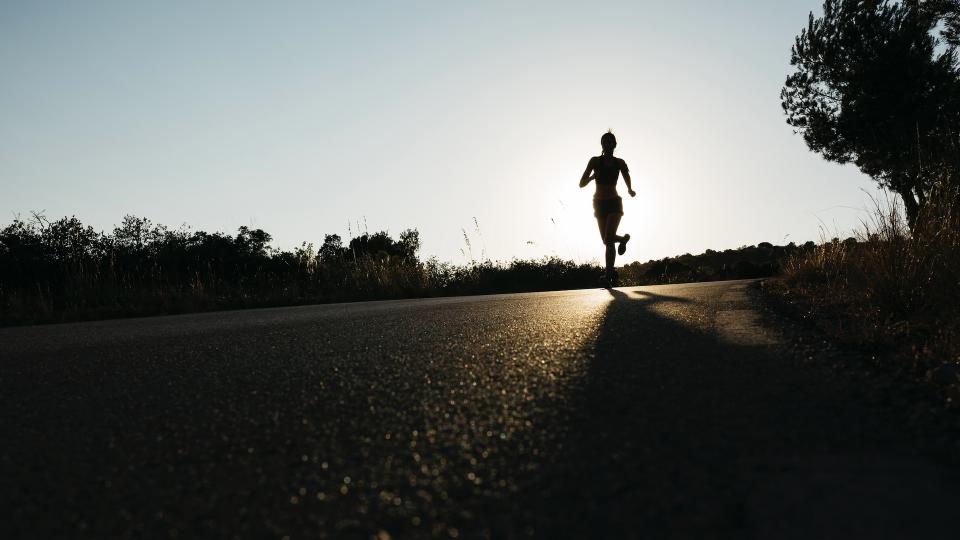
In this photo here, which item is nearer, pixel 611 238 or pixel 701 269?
pixel 611 238

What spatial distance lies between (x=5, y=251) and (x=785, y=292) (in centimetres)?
2069

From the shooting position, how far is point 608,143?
1079 centimetres

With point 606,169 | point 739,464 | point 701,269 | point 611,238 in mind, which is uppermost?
point 606,169

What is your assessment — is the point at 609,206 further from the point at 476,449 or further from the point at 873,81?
the point at 873,81

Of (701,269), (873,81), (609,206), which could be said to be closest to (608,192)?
(609,206)

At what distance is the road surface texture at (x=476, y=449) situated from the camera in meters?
1.47

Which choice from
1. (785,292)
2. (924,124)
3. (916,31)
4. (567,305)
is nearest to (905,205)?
(785,292)

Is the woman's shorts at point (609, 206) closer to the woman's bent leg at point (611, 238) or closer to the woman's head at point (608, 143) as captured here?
the woman's bent leg at point (611, 238)

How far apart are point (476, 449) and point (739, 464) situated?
2.17 feet

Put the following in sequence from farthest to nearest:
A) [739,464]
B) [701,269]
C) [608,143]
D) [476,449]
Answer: [701,269] → [608,143] → [476,449] → [739,464]

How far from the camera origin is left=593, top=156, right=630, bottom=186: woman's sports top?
426 inches

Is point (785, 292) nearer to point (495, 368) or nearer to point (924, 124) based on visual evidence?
point (495, 368)

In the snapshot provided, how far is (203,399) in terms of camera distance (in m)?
2.74

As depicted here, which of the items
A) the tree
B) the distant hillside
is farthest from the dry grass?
the tree
